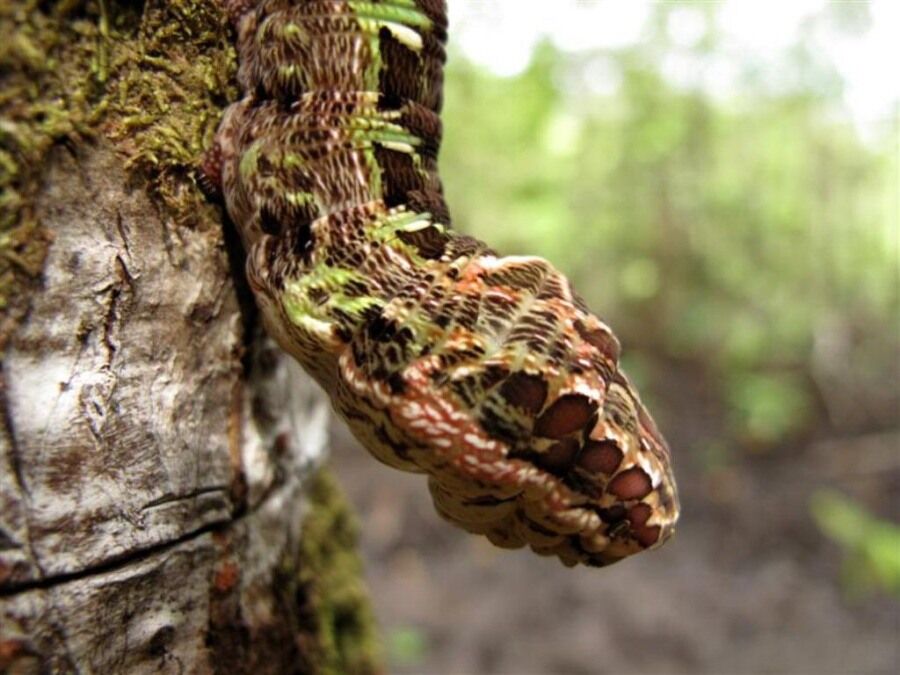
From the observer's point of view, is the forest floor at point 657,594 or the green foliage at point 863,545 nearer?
the forest floor at point 657,594

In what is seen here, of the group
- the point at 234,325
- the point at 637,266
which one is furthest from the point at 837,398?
the point at 234,325

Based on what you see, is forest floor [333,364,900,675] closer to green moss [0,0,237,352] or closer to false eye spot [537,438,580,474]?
false eye spot [537,438,580,474]

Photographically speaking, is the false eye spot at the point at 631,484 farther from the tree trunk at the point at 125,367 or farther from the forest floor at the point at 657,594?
the forest floor at the point at 657,594

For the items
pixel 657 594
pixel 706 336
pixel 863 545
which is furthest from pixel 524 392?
pixel 706 336

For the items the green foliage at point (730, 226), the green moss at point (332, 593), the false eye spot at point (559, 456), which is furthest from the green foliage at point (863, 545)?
the false eye spot at point (559, 456)

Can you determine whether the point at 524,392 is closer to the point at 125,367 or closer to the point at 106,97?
the point at 125,367

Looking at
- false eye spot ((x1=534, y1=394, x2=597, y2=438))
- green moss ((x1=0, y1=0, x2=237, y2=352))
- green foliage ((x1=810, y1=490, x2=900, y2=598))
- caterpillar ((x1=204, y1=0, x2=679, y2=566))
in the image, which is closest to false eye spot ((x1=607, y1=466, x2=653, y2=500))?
caterpillar ((x1=204, y1=0, x2=679, y2=566))
